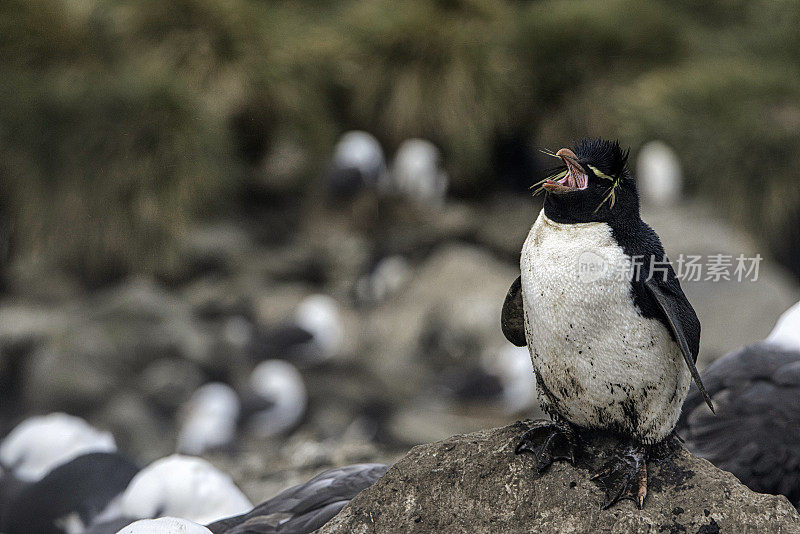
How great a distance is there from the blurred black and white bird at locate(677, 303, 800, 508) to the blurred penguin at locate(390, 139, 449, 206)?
→ 6.85 m

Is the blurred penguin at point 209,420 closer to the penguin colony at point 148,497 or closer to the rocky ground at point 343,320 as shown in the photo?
the rocky ground at point 343,320

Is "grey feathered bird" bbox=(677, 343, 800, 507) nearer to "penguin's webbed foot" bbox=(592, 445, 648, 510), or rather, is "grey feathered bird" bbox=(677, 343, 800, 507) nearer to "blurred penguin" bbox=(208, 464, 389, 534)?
"penguin's webbed foot" bbox=(592, 445, 648, 510)

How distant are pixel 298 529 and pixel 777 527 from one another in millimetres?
1551

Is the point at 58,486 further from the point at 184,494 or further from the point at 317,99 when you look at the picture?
the point at 317,99

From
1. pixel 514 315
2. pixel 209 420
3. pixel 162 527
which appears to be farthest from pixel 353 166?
pixel 162 527

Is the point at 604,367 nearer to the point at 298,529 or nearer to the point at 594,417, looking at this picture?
the point at 594,417

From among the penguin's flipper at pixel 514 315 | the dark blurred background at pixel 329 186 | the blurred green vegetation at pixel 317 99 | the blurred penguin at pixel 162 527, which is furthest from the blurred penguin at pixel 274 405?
the penguin's flipper at pixel 514 315

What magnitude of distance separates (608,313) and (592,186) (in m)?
0.35

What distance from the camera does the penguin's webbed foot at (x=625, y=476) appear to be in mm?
2420

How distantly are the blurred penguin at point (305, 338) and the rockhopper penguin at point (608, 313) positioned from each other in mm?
6446

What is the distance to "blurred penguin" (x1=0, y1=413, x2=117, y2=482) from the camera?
4.84 metres

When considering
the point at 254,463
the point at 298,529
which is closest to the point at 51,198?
the point at 254,463

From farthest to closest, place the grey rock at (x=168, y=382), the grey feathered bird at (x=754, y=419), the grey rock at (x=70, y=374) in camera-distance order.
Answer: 1. the grey rock at (x=168, y=382)
2. the grey rock at (x=70, y=374)
3. the grey feathered bird at (x=754, y=419)

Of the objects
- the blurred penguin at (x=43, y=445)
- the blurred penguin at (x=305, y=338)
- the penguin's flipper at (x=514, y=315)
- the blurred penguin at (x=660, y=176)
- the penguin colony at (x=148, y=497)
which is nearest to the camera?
the penguin's flipper at (x=514, y=315)
